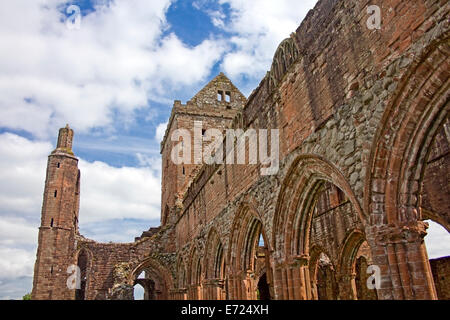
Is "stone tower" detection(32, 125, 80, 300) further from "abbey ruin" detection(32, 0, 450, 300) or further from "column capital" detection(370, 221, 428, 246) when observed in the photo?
"column capital" detection(370, 221, 428, 246)

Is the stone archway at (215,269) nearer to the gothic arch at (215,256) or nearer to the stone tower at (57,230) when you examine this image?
the gothic arch at (215,256)

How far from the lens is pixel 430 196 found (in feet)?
27.0

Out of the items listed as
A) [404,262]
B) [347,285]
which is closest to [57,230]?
[347,285]

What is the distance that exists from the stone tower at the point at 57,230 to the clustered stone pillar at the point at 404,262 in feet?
58.6

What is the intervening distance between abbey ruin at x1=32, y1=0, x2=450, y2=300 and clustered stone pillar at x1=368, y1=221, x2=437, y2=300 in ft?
0.03

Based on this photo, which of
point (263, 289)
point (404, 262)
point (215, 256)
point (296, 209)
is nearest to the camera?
point (404, 262)

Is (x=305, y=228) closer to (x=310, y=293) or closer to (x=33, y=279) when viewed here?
(x=310, y=293)

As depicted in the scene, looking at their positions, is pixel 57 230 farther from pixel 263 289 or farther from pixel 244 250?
pixel 244 250

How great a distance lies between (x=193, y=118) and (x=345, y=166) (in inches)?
697

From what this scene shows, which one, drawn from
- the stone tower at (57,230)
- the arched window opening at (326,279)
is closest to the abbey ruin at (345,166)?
the arched window opening at (326,279)

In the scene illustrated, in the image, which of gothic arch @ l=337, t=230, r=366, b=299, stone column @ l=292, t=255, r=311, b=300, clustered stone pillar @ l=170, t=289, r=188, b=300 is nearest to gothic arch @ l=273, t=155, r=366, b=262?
stone column @ l=292, t=255, r=311, b=300

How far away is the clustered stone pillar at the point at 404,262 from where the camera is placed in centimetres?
372

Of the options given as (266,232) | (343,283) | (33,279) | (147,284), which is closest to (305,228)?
(266,232)

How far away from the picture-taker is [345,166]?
15.7 ft
